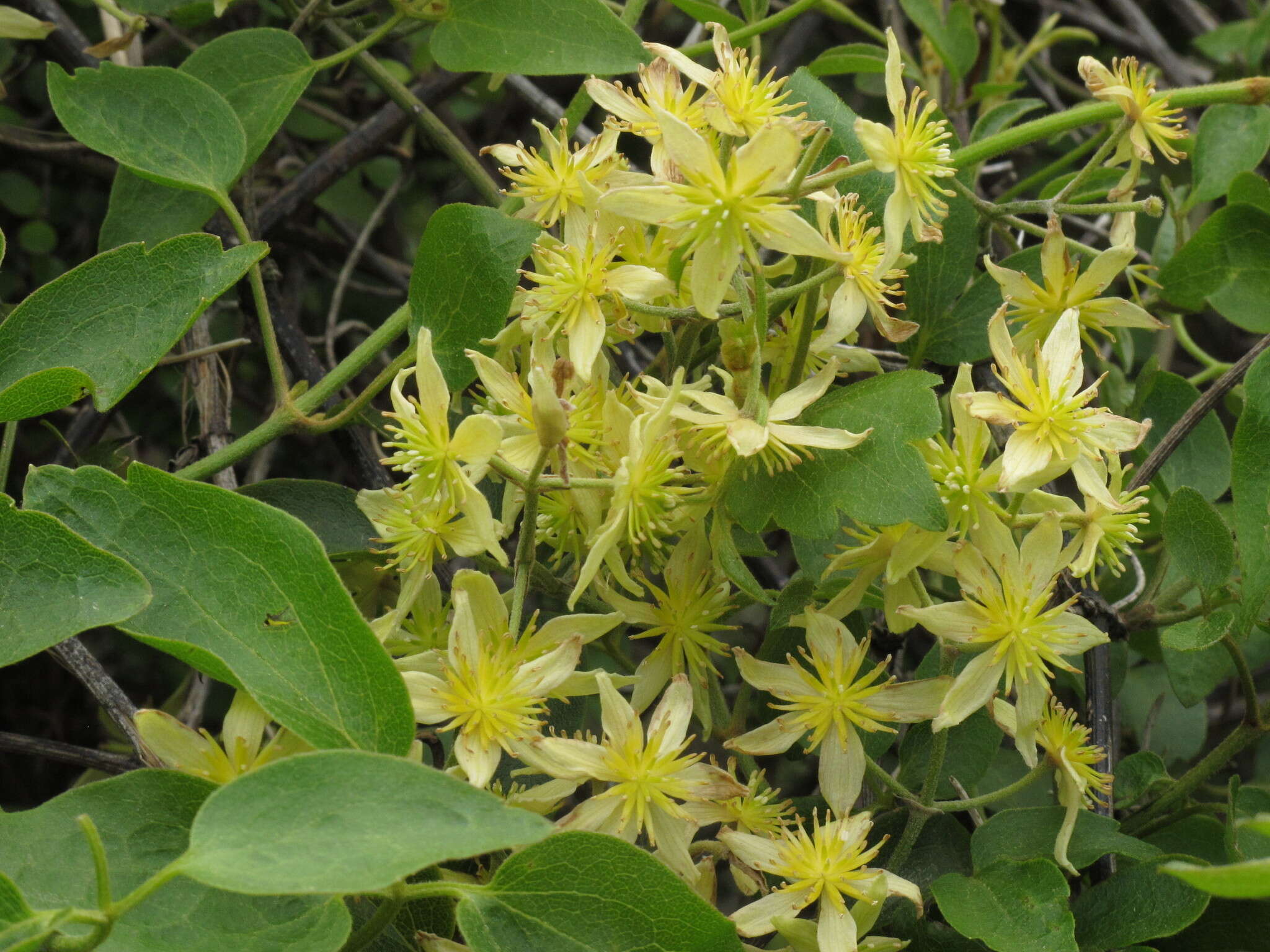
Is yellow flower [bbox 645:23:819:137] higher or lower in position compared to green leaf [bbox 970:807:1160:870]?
higher

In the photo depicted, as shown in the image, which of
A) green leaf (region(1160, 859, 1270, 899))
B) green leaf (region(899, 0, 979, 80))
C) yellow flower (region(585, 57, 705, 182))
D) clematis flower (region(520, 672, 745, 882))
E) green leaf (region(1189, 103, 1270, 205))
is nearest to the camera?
green leaf (region(1160, 859, 1270, 899))

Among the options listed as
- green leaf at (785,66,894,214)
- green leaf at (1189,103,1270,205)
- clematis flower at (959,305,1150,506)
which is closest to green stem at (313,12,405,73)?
green leaf at (785,66,894,214)

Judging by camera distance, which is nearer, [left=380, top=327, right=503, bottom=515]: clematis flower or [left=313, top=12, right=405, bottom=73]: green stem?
[left=380, top=327, right=503, bottom=515]: clematis flower

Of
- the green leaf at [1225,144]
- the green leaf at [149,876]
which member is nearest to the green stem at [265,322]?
the green leaf at [149,876]

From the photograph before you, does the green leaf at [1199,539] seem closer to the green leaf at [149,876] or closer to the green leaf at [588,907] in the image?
the green leaf at [588,907]

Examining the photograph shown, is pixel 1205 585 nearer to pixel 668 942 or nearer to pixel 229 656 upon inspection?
pixel 668 942

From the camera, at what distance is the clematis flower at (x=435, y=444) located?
0.70 meters

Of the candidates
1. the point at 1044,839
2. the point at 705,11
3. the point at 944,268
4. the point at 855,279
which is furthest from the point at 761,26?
the point at 1044,839

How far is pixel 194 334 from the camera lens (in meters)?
1.14

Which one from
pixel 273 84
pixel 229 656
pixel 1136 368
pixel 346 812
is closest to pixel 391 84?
pixel 273 84

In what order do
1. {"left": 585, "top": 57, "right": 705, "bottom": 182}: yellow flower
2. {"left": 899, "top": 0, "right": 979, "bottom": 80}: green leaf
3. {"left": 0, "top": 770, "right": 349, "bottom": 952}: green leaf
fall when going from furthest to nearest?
{"left": 899, "top": 0, "right": 979, "bottom": 80}: green leaf, {"left": 585, "top": 57, "right": 705, "bottom": 182}: yellow flower, {"left": 0, "top": 770, "right": 349, "bottom": 952}: green leaf

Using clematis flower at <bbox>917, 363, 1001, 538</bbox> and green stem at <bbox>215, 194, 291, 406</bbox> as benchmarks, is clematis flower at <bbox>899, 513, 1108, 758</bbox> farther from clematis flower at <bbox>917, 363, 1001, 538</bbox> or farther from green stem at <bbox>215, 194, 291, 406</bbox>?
green stem at <bbox>215, 194, 291, 406</bbox>

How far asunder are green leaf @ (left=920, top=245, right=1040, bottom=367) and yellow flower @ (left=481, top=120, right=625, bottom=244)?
302 mm

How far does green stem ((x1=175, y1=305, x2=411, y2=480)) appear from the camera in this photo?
904mm
